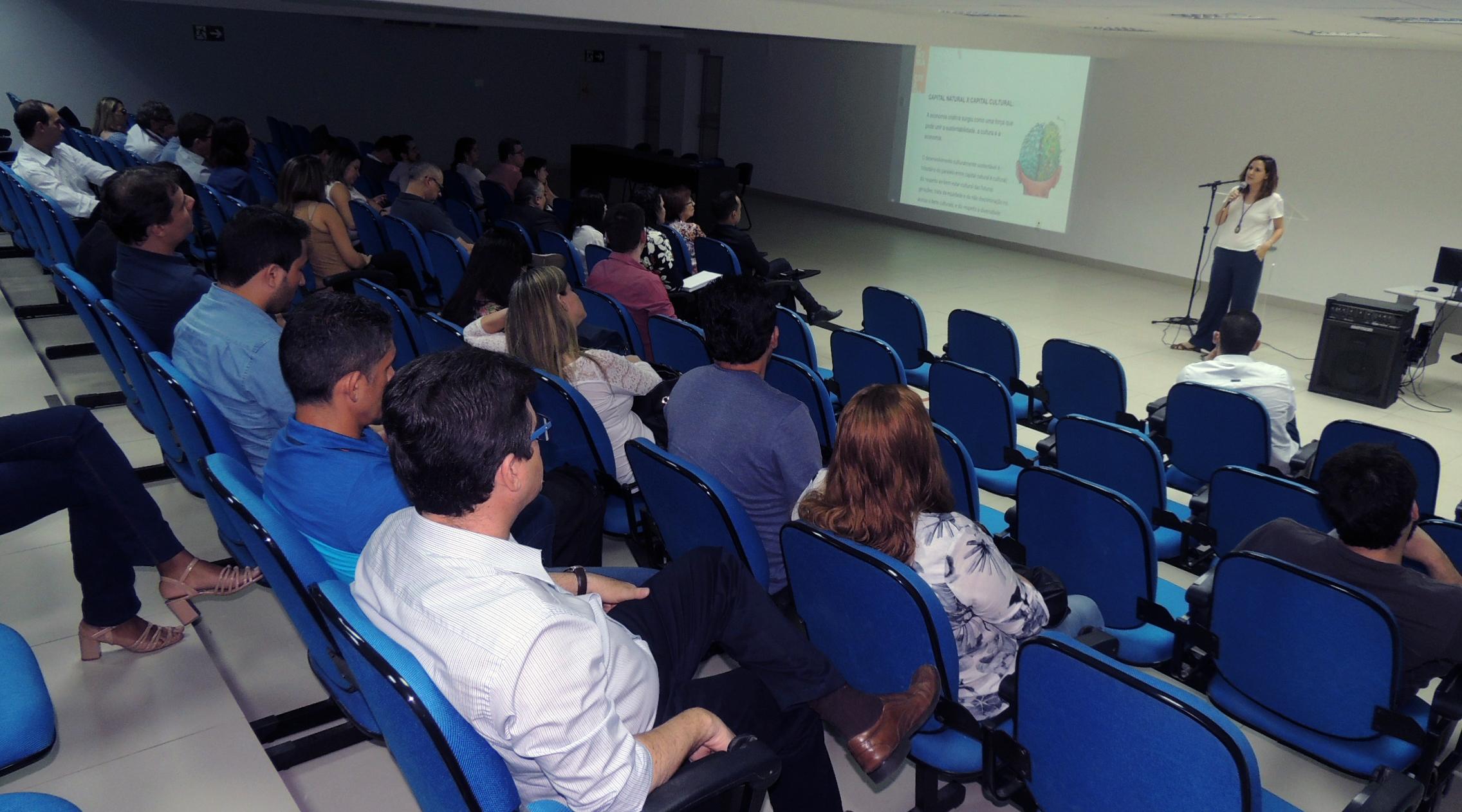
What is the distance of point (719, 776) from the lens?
1.48 metres

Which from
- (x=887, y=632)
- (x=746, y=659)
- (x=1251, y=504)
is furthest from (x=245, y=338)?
(x=1251, y=504)

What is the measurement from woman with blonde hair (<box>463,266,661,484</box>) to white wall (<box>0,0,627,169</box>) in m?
13.9

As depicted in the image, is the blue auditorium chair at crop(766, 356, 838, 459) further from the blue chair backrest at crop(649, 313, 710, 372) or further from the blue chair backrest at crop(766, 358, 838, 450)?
the blue chair backrest at crop(649, 313, 710, 372)

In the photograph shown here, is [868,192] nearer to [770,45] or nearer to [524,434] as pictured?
[770,45]

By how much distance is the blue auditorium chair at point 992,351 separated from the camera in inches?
183

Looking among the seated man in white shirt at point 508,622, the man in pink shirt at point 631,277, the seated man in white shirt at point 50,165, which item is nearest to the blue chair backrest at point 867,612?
the seated man in white shirt at point 508,622

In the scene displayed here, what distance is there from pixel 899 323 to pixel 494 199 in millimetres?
5551

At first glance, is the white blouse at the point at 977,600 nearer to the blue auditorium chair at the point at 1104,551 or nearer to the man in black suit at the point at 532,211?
the blue auditorium chair at the point at 1104,551

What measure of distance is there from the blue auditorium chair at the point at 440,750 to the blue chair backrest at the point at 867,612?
48cm

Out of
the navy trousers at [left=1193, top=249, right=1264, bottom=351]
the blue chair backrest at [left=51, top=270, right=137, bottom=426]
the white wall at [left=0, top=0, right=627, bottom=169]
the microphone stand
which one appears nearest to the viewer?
the blue chair backrest at [left=51, top=270, right=137, bottom=426]

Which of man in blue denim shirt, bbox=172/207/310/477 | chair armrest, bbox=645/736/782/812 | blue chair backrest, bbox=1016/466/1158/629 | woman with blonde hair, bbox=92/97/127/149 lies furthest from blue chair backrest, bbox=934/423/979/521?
woman with blonde hair, bbox=92/97/127/149

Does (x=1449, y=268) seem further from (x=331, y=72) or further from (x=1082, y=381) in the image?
(x=331, y=72)

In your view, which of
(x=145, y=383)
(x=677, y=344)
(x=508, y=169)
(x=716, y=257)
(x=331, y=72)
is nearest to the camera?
(x=145, y=383)

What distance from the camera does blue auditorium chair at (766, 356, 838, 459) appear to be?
360 cm
